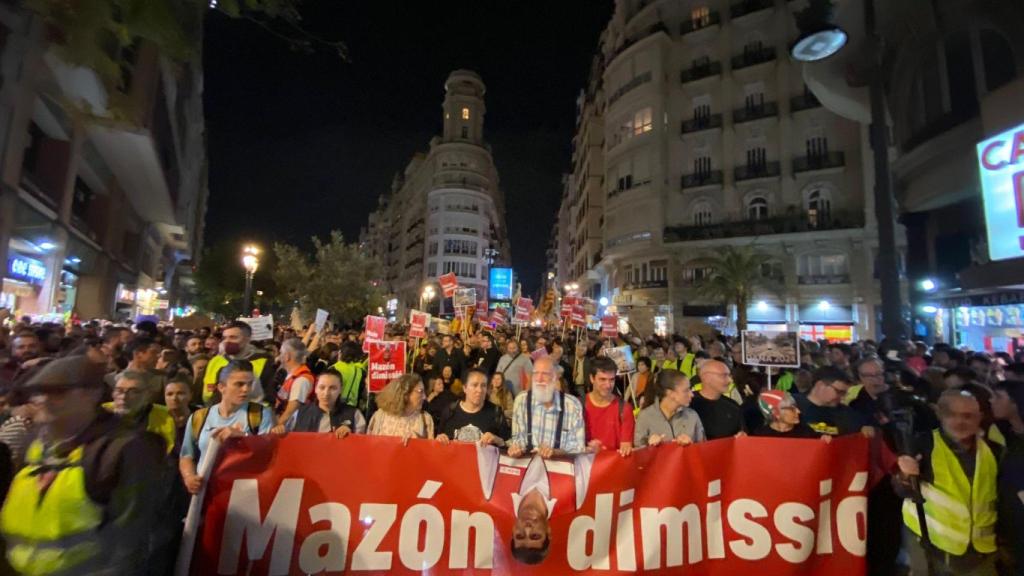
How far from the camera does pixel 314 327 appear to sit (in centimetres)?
1038

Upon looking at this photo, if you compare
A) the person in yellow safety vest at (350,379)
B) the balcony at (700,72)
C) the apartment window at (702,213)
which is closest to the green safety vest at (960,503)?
the person in yellow safety vest at (350,379)

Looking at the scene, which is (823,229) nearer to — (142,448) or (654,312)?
(654,312)

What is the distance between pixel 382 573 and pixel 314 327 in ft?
25.4

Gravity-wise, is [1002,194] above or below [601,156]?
below

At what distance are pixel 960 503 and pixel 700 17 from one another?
43280 millimetres

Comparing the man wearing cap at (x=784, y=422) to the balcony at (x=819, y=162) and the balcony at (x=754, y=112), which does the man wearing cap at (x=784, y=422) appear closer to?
the balcony at (x=819, y=162)

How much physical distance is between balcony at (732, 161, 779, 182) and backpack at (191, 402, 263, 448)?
126 ft

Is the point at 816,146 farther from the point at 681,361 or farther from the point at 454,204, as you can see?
the point at 454,204

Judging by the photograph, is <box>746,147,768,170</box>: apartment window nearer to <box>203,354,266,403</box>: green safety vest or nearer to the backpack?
<box>203,354,266,403</box>: green safety vest

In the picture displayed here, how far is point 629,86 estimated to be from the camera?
130 ft

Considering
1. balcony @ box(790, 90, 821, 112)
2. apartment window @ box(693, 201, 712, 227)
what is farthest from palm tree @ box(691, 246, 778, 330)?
balcony @ box(790, 90, 821, 112)

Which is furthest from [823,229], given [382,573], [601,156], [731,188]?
[382,573]

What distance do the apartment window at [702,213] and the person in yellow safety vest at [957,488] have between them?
117 ft

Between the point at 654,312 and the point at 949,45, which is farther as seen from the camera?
the point at 654,312
